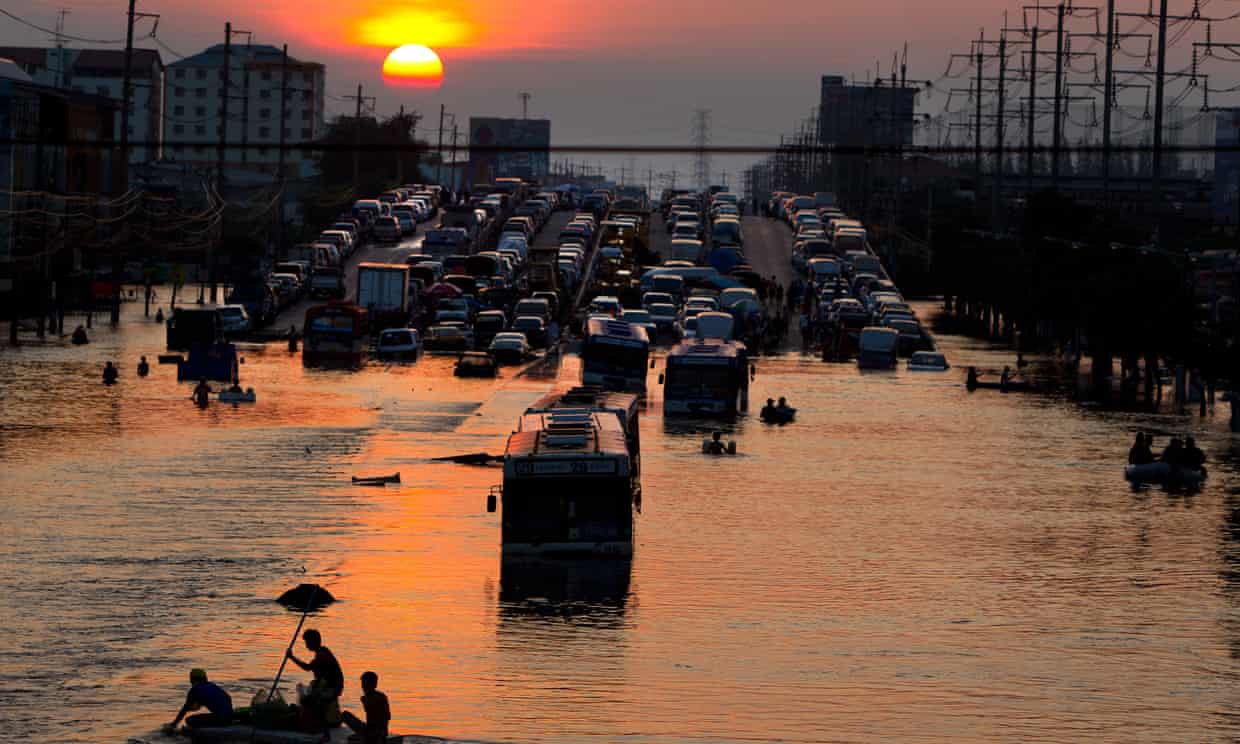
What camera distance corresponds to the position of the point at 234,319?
389 feet

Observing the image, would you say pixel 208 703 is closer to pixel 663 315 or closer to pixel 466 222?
pixel 663 315

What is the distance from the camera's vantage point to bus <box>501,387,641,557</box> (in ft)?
153

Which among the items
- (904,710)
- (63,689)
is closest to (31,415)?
(63,689)

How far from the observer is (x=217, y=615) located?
43.2 metres

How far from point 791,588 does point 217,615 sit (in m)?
12.9

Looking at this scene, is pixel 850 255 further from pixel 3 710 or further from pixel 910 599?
pixel 3 710

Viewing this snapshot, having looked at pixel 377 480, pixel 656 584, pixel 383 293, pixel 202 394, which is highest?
pixel 383 293

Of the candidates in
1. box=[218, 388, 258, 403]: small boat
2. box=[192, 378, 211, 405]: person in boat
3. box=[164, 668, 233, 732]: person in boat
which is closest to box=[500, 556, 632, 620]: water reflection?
box=[164, 668, 233, 732]: person in boat

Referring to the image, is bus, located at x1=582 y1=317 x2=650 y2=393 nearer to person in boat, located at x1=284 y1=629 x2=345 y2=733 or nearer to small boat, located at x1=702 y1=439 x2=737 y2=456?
small boat, located at x1=702 y1=439 x2=737 y2=456

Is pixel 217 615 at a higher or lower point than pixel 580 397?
lower

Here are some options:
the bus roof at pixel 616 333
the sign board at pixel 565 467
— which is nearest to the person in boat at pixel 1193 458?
the bus roof at pixel 616 333

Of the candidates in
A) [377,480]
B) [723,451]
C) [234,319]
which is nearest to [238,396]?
[723,451]

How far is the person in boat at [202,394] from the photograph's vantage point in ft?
286

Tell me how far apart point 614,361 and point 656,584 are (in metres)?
41.6
